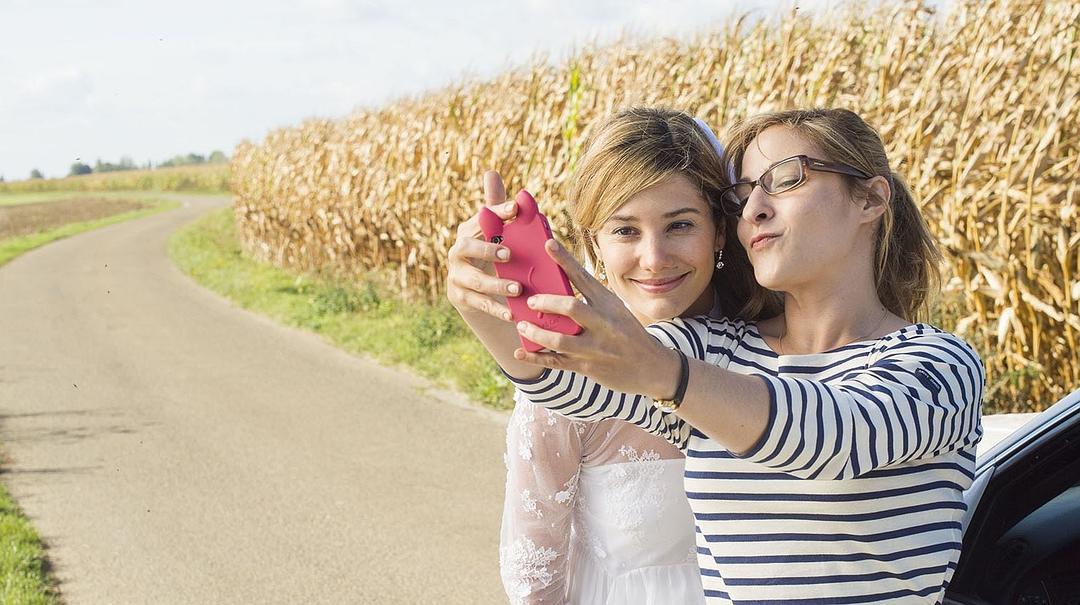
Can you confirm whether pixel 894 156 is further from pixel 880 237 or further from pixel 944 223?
pixel 880 237

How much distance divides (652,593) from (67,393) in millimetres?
8061

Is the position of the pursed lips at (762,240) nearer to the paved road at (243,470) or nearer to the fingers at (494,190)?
the fingers at (494,190)

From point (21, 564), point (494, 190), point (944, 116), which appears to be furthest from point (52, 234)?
point (494, 190)

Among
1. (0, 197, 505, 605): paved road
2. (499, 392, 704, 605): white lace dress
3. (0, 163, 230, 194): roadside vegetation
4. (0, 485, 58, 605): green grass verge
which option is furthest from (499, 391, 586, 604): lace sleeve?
(0, 163, 230, 194): roadside vegetation

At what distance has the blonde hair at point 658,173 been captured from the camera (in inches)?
65.4

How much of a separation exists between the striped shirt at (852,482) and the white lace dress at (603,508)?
29cm

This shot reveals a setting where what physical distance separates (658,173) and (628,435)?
51 centimetres

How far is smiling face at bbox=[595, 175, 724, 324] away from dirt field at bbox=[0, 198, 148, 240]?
89.7 ft

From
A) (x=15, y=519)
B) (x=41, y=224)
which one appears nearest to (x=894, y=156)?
(x=15, y=519)

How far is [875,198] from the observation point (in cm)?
153

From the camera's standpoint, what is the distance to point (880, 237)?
5.16 feet

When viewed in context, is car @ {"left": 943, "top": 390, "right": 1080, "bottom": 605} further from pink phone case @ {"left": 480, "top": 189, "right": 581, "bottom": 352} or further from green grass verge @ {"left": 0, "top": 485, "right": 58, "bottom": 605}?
green grass verge @ {"left": 0, "top": 485, "right": 58, "bottom": 605}

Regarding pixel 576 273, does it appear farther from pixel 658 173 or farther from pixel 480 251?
pixel 658 173

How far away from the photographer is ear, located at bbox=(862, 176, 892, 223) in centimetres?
151
